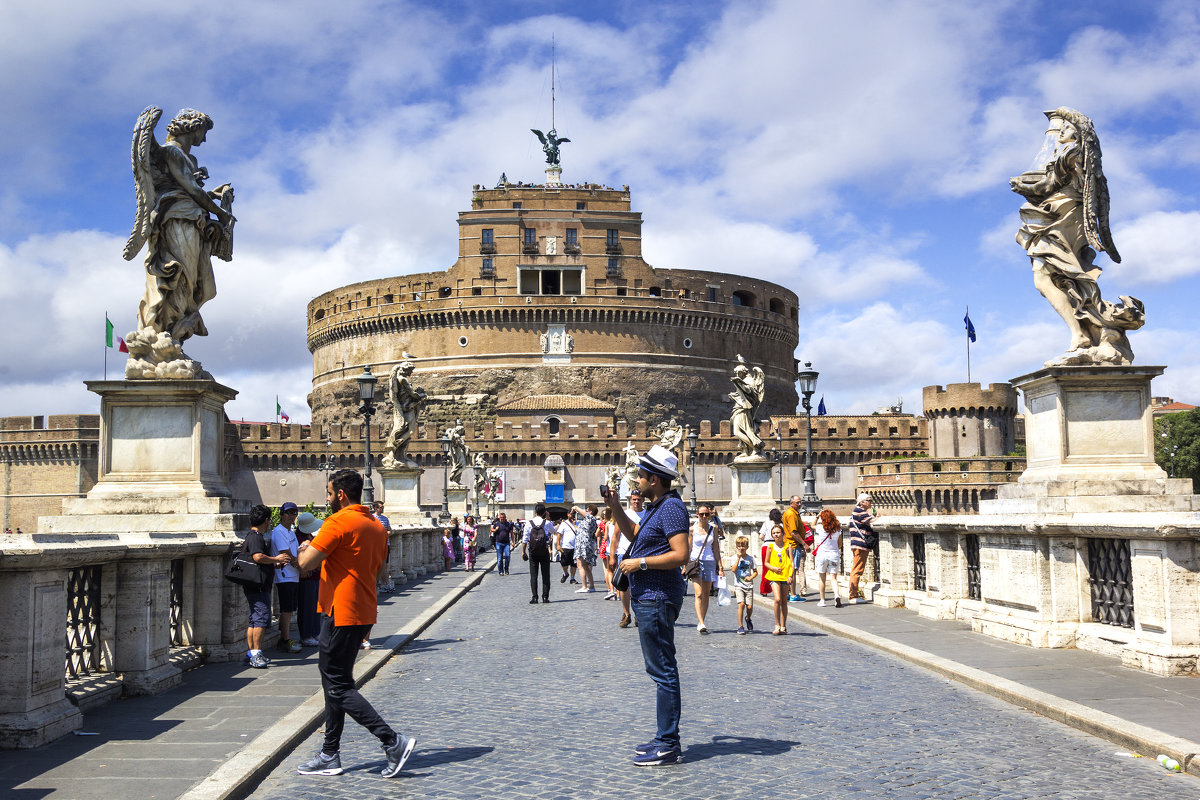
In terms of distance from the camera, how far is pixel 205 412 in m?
8.04

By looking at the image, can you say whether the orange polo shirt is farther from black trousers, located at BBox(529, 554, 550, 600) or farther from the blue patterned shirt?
black trousers, located at BBox(529, 554, 550, 600)

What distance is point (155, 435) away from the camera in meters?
7.88

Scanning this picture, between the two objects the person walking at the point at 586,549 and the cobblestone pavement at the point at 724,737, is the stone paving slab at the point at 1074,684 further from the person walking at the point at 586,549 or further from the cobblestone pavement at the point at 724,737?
the person walking at the point at 586,549

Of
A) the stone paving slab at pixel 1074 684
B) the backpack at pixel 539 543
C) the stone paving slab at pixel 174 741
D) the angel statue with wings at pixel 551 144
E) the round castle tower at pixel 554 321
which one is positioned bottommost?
the stone paving slab at pixel 1074 684

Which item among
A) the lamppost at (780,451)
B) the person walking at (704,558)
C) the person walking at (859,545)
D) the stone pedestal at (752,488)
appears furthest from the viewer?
the lamppost at (780,451)

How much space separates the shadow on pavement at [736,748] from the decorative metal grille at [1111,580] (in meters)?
2.99

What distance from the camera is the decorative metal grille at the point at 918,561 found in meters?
11.7

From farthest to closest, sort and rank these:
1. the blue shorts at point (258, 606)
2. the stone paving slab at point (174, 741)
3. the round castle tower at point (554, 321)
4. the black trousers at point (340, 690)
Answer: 1. the round castle tower at point (554, 321)
2. the blue shorts at point (258, 606)
3. the black trousers at point (340, 690)
4. the stone paving slab at point (174, 741)

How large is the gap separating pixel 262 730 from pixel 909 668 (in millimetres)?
4498

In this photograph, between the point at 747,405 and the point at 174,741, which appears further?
the point at 747,405

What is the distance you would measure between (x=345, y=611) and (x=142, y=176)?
4323mm

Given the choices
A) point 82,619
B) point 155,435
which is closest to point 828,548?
point 155,435

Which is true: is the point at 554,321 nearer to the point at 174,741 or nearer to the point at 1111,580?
the point at 1111,580

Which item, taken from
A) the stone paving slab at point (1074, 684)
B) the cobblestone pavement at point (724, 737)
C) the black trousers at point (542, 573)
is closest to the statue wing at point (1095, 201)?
the stone paving slab at point (1074, 684)
